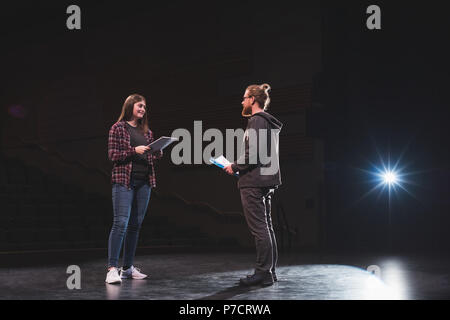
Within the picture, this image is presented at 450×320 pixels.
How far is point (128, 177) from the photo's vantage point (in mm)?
4285

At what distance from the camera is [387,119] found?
29.6 feet

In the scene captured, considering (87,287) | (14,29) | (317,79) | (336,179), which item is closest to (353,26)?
(317,79)

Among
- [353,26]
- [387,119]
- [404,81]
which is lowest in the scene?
[387,119]

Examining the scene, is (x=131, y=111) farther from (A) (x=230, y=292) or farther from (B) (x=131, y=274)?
(A) (x=230, y=292)

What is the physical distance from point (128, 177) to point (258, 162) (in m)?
0.92

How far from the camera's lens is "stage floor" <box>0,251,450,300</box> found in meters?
3.72

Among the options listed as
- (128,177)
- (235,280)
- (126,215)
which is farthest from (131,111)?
(235,280)

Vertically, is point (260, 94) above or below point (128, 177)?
above

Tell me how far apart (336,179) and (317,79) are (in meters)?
1.48

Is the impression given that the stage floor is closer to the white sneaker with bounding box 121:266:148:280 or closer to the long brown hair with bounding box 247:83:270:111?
the white sneaker with bounding box 121:266:148:280

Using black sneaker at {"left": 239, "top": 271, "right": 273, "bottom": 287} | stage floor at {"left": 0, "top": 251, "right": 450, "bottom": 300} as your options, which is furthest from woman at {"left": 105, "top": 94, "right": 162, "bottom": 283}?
black sneaker at {"left": 239, "top": 271, "right": 273, "bottom": 287}

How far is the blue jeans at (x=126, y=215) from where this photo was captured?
4.26 metres

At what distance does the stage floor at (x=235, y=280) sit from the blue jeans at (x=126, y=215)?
23 cm
